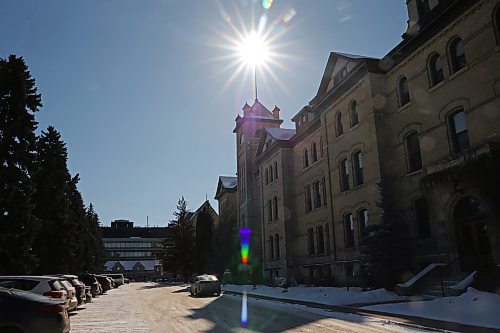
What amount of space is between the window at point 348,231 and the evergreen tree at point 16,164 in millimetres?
18683

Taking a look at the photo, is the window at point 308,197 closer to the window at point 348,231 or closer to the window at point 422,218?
the window at point 348,231

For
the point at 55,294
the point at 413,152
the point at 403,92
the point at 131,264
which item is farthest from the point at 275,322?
the point at 131,264

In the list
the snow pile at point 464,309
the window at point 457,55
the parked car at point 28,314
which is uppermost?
the window at point 457,55

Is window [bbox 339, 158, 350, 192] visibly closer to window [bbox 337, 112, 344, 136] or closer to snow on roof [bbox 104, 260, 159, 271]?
window [bbox 337, 112, 344, 136]

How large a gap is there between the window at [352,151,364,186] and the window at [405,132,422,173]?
13.1ft

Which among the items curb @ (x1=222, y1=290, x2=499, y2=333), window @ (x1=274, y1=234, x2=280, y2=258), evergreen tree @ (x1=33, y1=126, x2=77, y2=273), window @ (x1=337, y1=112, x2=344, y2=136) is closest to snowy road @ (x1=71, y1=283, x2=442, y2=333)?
curb @ (x1=222, y1=290, x2=499, y2=333)

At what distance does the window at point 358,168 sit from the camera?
93.0 ft

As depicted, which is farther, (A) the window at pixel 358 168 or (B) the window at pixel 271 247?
(B) the window at pixel 271 247

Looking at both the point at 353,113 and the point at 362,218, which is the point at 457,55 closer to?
the point at 353,113

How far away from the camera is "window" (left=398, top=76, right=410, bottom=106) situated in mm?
25047

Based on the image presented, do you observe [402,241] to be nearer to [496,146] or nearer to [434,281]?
[434,281]

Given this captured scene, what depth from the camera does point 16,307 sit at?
29.6ft

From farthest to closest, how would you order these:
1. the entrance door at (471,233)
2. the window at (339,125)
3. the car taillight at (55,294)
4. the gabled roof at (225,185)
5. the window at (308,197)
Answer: the gabled roof at (225,185) → the window at (308,197) → the window at (339,125) → the entrance door at (471,233) → the car taillight at (55,294)

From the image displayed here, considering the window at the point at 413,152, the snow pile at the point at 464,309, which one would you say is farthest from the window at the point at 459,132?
the snow pile at the point at 464,309
